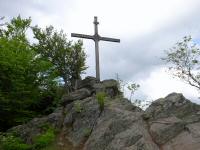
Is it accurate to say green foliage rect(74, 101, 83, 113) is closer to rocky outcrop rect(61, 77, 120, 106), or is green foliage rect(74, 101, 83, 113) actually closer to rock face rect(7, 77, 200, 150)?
rock face rect(7, 77, 200, 150)

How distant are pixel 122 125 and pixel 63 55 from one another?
48.3ft

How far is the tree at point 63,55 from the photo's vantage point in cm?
3209

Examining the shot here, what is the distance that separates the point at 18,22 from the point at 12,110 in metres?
12.2

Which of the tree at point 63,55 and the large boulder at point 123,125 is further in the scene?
the tree at point 63,55

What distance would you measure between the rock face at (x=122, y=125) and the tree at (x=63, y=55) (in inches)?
335

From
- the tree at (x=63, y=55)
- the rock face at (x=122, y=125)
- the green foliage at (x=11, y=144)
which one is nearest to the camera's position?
the rock face at (x=122, y=125)

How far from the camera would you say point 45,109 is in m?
27.0

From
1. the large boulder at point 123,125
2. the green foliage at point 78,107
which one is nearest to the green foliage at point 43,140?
the large boulder at point 123,125

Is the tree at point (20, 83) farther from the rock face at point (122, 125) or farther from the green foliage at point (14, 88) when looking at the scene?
the rock face at point (122, 125)

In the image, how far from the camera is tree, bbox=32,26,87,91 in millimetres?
32094

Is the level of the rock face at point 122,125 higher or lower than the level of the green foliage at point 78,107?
lower

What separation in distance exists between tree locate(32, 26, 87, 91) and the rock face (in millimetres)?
8502

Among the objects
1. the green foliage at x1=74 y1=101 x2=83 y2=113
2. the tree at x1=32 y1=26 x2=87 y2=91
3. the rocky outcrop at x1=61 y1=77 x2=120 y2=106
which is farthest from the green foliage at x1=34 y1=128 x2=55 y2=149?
the tree at x1=32 y1=26 x2=87 y2=91

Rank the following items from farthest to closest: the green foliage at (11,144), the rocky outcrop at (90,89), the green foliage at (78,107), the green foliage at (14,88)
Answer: the green foliage at (14,88) → the rocky outcrop at (90,89) → the green foliage at (78,107) → the green foliage at (11,144)
